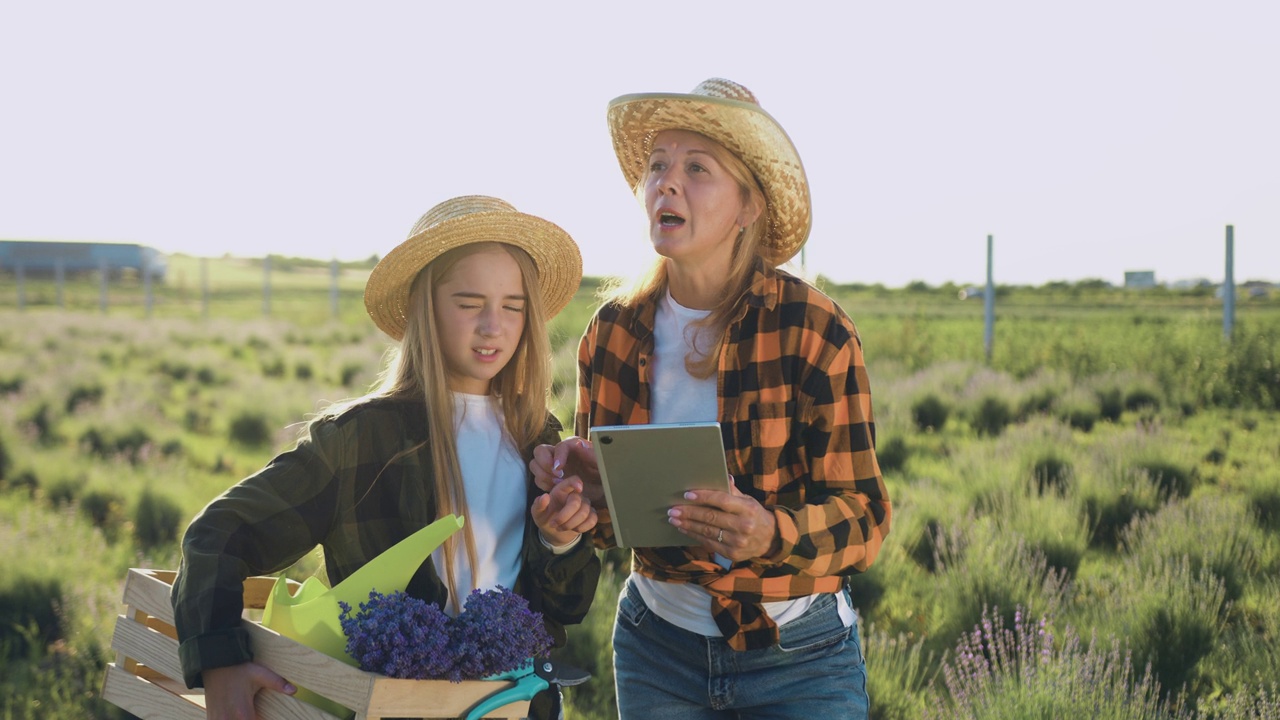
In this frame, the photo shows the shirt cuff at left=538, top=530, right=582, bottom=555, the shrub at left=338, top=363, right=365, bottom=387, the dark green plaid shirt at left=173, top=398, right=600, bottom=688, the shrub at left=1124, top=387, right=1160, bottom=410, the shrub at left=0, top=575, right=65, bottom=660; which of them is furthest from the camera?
the shrub at left=338, top=363, right=365, bottom=387

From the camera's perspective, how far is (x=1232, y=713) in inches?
142

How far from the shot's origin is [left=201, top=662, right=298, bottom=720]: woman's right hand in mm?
2016

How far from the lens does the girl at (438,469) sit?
2.21 m

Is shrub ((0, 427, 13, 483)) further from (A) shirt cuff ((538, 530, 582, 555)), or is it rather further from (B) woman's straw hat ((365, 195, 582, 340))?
(A) shirt cuff ((538, 530, 582, 555))

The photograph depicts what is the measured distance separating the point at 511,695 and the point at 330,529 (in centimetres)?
72

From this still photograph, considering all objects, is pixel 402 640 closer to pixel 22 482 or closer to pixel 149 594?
pixel 149 594

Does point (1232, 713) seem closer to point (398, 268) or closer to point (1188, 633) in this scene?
point (1188, 633)

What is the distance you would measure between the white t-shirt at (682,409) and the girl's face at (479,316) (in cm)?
36

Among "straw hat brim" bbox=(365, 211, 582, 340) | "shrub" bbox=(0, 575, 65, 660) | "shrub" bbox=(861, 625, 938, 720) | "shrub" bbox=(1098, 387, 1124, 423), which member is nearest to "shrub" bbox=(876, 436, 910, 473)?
"shrub" bbox=(1098, 387, 1124, 423)

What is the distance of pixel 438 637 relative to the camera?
1.85 metres

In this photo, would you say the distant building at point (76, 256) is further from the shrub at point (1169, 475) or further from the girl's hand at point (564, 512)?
the girl's hand at point (564, 512)

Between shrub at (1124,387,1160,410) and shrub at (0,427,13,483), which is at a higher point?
shrub at (1124,387,1160,410)

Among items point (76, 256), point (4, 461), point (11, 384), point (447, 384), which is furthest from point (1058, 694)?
point (76, 256)

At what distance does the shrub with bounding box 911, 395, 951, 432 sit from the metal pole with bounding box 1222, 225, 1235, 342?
4.20m
